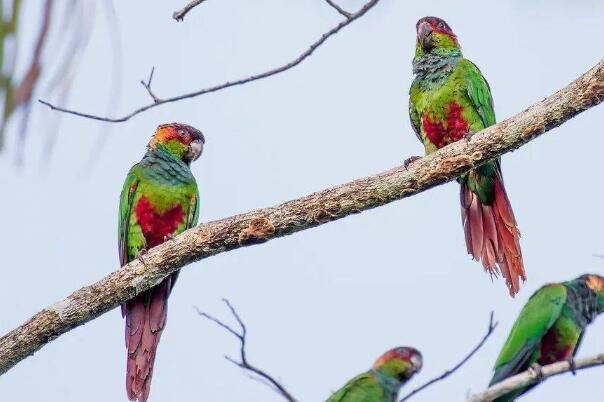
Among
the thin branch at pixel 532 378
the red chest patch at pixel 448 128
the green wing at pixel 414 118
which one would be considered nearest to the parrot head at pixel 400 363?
the thin branch at pixel 532 378

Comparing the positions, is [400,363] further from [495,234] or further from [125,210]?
[125,210]

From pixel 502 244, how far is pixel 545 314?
78cm

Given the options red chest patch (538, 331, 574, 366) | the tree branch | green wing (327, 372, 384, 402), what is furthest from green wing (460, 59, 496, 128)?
green wing (327, 372, 384, 402)

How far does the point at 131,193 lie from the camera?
5426 mm

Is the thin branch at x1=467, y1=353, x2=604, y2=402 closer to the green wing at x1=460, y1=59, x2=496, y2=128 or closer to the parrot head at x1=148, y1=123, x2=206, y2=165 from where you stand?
the green wing at x1=460, y1=59, x2=496, y2=128

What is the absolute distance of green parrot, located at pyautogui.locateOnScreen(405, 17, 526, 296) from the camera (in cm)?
486

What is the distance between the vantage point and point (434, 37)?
556 centimetres

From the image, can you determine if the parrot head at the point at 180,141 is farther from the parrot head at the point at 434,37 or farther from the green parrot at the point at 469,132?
the parrot head at the point at 434,37

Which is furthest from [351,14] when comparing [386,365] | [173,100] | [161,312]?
[161,312]

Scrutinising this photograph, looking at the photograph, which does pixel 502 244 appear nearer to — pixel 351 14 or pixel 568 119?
pixel 568 119

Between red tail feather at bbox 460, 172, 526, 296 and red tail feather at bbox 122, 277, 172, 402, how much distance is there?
6.30 feet

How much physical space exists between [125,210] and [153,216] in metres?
0.22

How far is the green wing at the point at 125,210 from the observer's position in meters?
5.34

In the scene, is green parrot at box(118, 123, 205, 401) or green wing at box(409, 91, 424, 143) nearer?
green parrot at box(118, 123, 205, 401)
